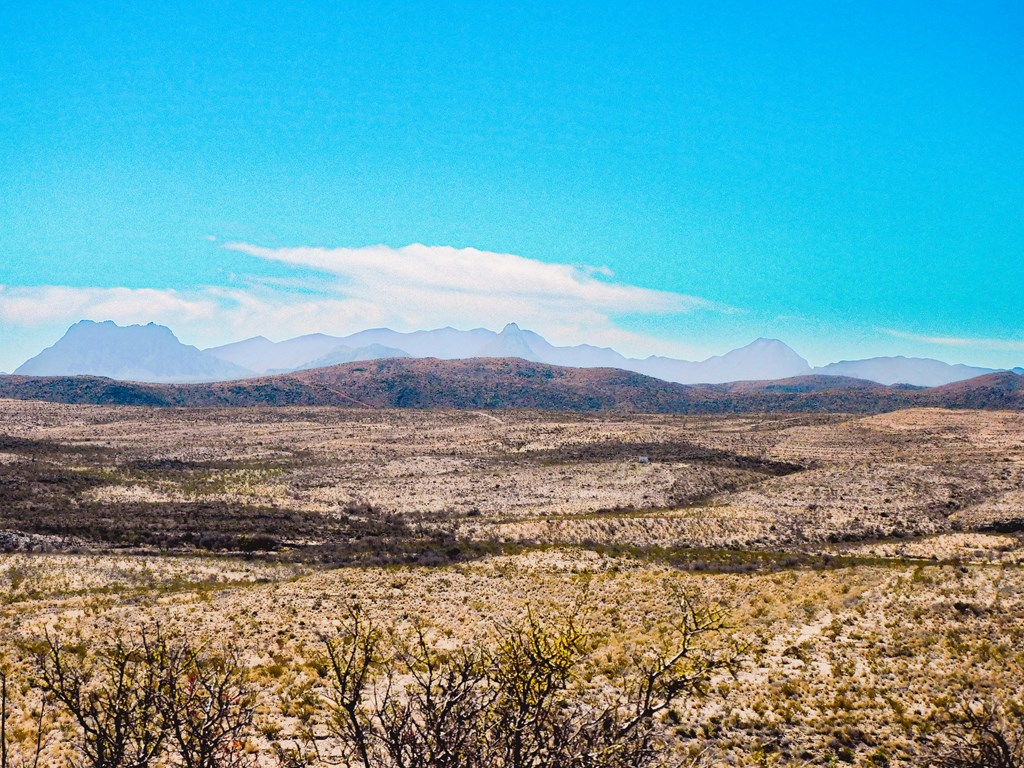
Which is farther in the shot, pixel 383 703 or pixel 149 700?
pixel 383 703

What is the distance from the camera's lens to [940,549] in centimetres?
3462

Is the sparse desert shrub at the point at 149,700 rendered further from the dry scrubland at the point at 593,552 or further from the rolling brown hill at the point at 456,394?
the rolling brown hill at the point at 456,394

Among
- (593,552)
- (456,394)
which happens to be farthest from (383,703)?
(456,394)

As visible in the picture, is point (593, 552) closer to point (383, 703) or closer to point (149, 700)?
point (383, 703)

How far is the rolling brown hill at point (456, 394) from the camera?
148 metres

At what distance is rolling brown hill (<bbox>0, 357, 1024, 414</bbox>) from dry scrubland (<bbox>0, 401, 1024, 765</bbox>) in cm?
7085

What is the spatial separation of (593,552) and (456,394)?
5733 inches

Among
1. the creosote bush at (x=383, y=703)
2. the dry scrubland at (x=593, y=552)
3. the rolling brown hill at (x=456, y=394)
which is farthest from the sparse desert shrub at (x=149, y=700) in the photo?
the rolling brown hill at (x=456, y=394)

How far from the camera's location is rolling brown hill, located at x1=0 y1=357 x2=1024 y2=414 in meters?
148

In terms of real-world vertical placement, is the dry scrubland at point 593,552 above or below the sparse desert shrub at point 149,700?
below

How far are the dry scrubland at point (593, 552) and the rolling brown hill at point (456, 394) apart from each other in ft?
232

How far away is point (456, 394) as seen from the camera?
178000 mm

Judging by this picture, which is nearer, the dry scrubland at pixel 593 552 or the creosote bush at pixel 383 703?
the creosote bush at pixel 383 703

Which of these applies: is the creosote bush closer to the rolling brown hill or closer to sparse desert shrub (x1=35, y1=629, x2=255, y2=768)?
sparse desert shrub (x1=35, y1=629, x2=255, y2=768)
